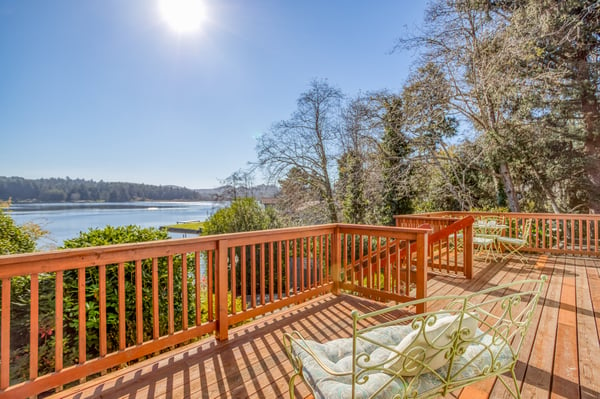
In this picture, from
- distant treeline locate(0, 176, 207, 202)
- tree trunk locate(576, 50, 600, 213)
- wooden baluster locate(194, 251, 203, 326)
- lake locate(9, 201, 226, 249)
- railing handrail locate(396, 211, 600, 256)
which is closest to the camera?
wooden baluster locate(194, 251, 203, 326)

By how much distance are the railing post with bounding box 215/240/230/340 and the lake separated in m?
3.45

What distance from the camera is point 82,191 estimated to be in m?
11.3

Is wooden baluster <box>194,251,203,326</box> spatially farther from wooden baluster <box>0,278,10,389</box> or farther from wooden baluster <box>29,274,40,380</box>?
wooden baluster <box>0,278,10,389</box>

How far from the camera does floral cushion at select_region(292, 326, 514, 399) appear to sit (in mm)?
1243

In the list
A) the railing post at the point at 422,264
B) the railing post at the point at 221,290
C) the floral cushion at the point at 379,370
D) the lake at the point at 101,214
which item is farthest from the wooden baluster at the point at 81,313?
the lake at the point at 101,214

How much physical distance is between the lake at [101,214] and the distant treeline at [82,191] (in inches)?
11.1

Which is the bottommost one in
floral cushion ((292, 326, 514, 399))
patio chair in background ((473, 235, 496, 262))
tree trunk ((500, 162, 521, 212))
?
patio chair in background ((473, 235, 496, 262))

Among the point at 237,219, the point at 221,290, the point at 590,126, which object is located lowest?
the point at 221,290

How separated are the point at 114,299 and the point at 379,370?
269cm

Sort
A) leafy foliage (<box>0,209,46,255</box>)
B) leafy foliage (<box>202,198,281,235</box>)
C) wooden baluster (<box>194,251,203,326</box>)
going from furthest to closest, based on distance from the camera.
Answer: leafy foliage (<box>202,198,281,235</box>)
leafy foliage (<box>0,209,46,255</box>)
wooden baluster (<box>194,251,203,326</box>)

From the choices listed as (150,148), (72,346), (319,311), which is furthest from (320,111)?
(72,346)

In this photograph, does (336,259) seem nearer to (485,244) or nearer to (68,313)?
(68,313)

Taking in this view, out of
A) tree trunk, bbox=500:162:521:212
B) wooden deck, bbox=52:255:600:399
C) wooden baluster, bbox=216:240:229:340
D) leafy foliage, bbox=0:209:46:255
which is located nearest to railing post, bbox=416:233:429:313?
wooden deck, bbox=52:255:600:399

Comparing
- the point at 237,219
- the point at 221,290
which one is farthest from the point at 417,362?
the point at 237,219
